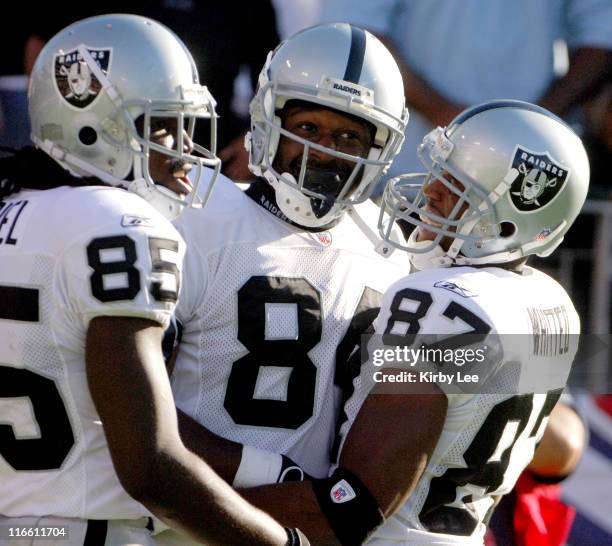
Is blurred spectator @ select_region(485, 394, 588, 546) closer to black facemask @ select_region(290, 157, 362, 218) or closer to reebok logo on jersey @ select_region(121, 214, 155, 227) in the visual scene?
black facemask @ select_region(290, 157, 362, 218)

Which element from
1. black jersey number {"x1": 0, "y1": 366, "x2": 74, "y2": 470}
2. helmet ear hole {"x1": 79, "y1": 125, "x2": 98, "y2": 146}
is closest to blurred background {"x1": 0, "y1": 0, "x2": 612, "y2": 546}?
helmet ear hole {"x1": 79, "y1": 125, "x2": 98, "y2": 146}

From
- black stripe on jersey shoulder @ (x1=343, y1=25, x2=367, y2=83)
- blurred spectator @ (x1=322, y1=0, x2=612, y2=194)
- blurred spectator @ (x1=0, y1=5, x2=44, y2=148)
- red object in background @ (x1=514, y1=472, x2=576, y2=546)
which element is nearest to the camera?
black stripe on jersey shoulder @ (x1=343, y1=25, x2=367, y2=83)

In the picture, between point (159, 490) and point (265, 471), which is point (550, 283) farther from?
point (159, 490)

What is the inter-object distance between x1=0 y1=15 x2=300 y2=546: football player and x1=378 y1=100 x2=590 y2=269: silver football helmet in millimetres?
682

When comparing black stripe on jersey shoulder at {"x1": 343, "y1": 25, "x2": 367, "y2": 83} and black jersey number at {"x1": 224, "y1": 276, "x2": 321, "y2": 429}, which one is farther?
black stripe on jersey shoulder at {"x1": 343, "y1": 25, "x2": 367, "y2": 83}

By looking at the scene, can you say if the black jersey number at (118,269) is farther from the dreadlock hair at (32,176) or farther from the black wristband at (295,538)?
the black wristband at (295,538)

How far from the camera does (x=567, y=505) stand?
4.62m

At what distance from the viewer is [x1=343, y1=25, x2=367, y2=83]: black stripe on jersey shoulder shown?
3209mm

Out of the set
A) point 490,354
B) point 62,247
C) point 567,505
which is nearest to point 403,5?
point 567,505

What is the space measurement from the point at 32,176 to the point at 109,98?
0.25m

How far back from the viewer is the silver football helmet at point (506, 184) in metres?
3.06

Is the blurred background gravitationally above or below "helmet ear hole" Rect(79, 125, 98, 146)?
below

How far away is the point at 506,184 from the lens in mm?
3057

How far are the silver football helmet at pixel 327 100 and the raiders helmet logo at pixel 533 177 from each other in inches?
14.4
